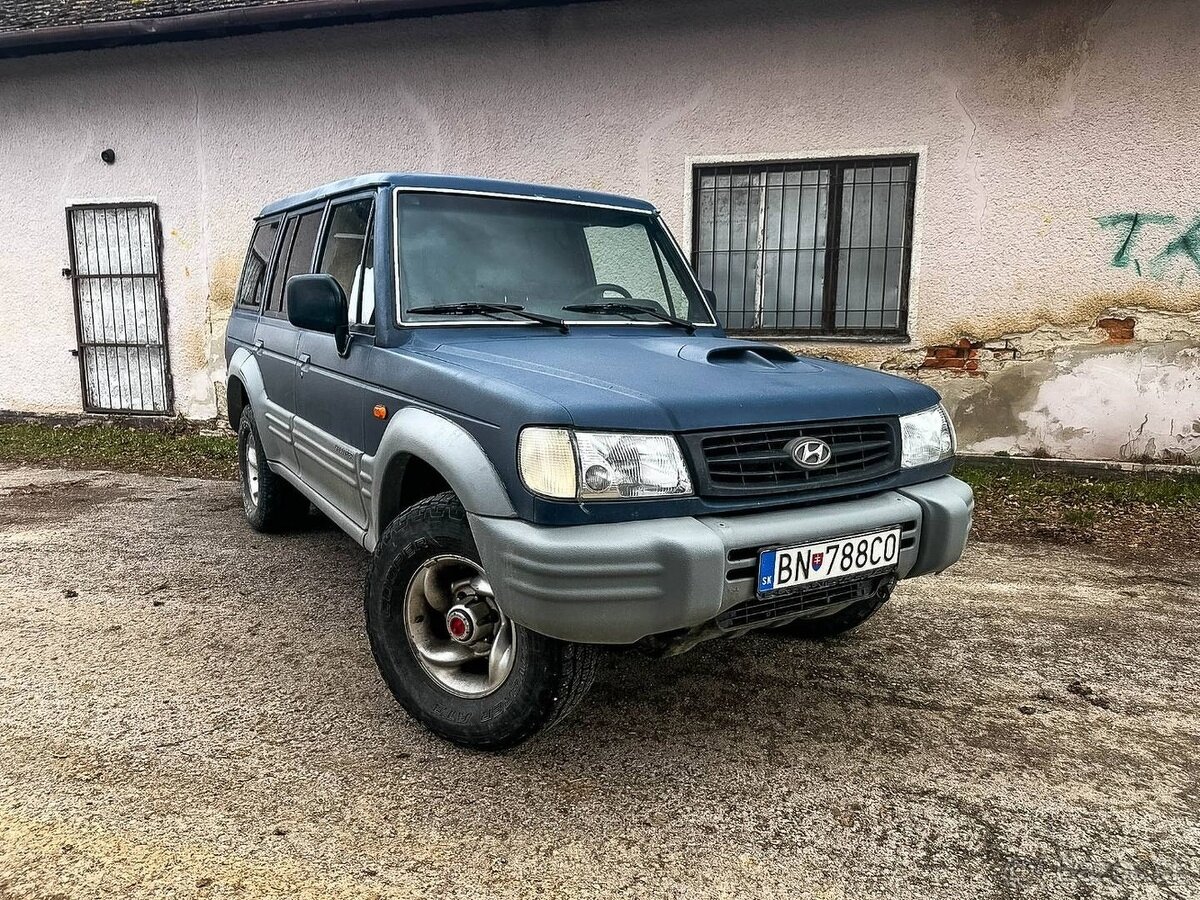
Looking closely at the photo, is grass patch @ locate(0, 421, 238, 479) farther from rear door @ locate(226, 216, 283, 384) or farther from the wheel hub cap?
the wheel hub cap

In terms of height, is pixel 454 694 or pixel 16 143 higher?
pixel 16 143

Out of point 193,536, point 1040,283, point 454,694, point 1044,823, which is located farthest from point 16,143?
point 1044,823

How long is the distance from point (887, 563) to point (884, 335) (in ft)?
15.7

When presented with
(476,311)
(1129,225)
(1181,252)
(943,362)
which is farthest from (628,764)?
(1181,252)

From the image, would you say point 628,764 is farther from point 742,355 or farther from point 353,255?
point 353,255

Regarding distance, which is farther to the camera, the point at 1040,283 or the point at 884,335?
the point at 884,335

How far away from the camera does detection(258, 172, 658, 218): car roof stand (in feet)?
10.7

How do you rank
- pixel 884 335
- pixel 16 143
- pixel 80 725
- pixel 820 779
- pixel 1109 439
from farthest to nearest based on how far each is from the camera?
pixel 16 143, pixel 884 335, pixel 1109 439, pixel 80 725, pixel 820 779

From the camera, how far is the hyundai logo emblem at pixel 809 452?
240 centimetres

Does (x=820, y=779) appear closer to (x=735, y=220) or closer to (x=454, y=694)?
(x=454, y=694)

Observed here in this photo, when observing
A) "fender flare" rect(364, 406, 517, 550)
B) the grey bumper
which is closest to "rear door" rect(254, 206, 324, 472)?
"fender flare" rect(364, 406, 517, 550)

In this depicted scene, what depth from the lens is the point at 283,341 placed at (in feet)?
13.4

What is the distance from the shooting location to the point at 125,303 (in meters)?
8.74

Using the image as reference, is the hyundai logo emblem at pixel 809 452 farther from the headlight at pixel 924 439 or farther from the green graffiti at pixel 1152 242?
the green graffiti at pixel 1152 242
